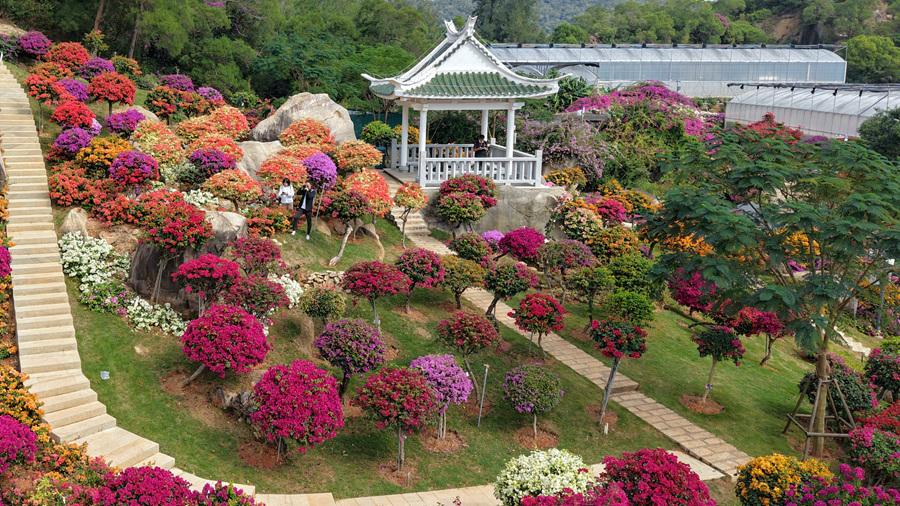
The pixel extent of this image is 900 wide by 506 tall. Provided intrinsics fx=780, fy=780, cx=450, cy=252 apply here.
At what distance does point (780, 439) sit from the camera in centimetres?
1540

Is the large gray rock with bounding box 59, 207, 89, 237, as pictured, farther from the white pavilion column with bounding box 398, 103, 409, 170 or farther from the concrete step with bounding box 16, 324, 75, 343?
the white pavilion column with bounding box 398, 103, 409, 170

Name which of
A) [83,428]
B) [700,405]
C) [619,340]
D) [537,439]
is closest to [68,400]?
[83,428]

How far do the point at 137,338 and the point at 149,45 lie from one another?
23099 millimetres

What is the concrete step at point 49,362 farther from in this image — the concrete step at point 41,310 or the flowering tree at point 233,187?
the flowering tree at point 233,187

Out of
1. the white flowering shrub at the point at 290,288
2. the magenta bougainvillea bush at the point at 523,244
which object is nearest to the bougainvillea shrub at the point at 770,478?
the magenta bougainvillea bush at the point at 523,244

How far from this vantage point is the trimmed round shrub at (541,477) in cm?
1032

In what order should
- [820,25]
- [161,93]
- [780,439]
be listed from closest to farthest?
[780,439] → [161,93] → [820,25]

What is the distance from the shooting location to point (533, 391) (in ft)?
44.8

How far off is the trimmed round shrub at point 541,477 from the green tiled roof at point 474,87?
49.2 feet

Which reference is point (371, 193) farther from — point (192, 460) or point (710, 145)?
point (192, 460)

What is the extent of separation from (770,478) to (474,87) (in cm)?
1583

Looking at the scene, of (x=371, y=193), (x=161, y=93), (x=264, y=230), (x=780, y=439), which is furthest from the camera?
(x=161, y=93)

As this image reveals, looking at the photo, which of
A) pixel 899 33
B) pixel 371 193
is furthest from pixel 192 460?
pixel 899 33

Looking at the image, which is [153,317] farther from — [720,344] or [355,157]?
[720,344]
